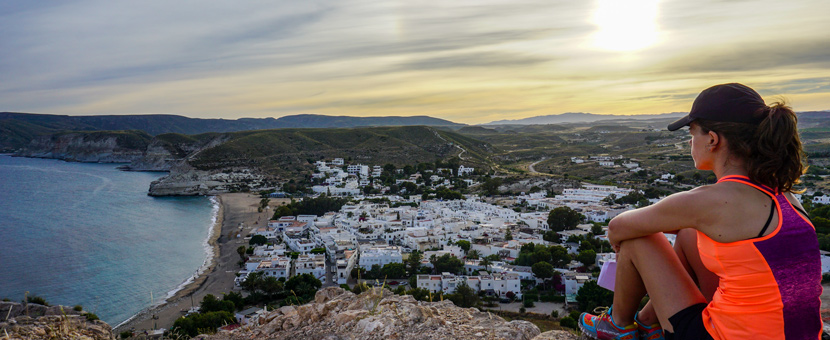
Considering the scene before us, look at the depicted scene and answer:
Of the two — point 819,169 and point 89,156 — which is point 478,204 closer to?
point 819,169

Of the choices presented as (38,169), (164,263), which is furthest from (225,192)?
(38,169)

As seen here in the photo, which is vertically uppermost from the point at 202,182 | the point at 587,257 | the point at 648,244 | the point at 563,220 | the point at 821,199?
the point at 648,244

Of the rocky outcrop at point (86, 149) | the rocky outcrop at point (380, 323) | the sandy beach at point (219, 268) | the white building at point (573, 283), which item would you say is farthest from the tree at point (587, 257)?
the rocky outcrop at point (86, 149)

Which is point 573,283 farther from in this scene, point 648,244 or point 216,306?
point 648,244

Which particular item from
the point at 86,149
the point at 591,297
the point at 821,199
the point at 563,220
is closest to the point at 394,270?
the point at 591,297

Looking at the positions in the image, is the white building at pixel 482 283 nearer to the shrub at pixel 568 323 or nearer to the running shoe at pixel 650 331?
the shrub at pixel 568 323
